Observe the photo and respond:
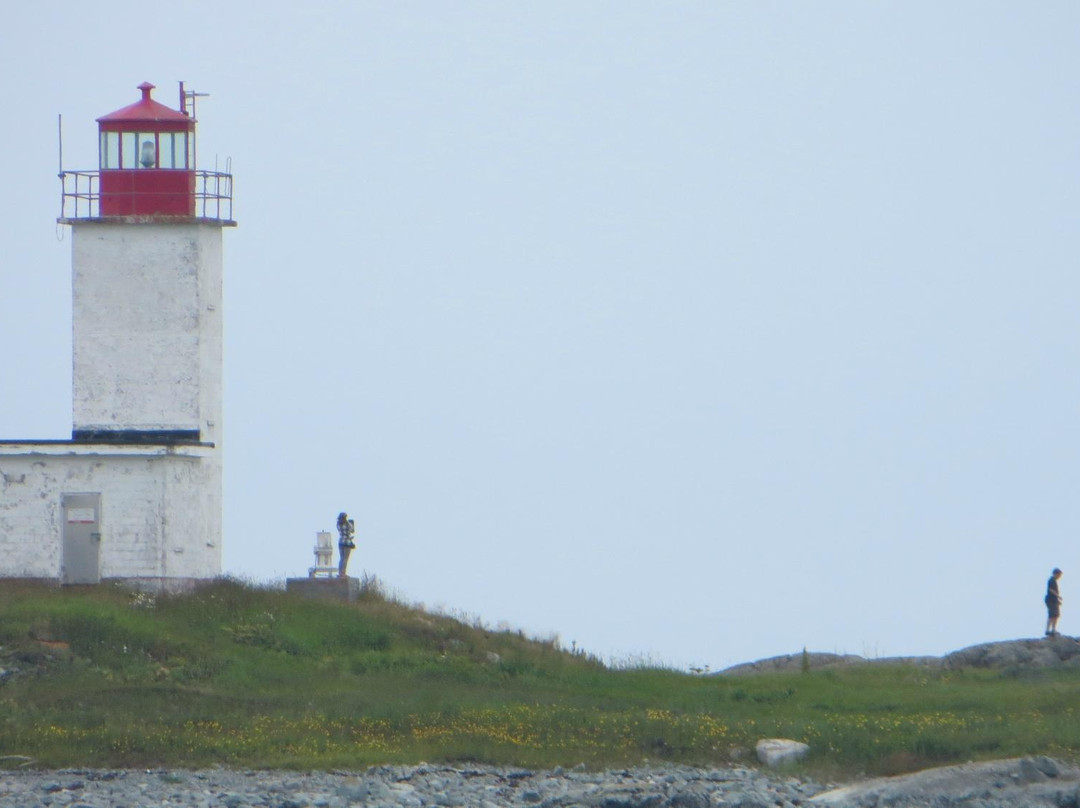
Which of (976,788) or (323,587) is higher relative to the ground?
(323,587)

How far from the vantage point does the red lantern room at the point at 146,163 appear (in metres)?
30.7

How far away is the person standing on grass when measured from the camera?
30516 mm

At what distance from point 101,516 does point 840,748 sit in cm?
1396

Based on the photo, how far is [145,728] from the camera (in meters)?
20.7

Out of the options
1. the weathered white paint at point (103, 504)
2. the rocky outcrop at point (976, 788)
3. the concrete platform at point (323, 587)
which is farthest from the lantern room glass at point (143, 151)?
the rocky outcrop at point (976, 788)

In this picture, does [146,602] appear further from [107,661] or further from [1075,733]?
[1075,733]

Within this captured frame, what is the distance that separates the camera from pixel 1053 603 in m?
30.5

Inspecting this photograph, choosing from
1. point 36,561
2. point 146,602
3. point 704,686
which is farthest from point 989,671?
point 36,561

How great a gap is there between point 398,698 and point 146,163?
39.9 feet

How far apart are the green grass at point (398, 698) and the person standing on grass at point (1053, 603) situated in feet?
12.3

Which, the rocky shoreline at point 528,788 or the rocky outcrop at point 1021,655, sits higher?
the rocky outcrop at point 1021,655

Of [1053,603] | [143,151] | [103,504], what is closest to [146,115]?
[143,151]

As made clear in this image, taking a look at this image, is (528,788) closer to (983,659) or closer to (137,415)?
(983,659)

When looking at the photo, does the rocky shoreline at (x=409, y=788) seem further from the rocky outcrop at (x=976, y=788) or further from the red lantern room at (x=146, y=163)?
the red lantern room at (x=146, y=163)
